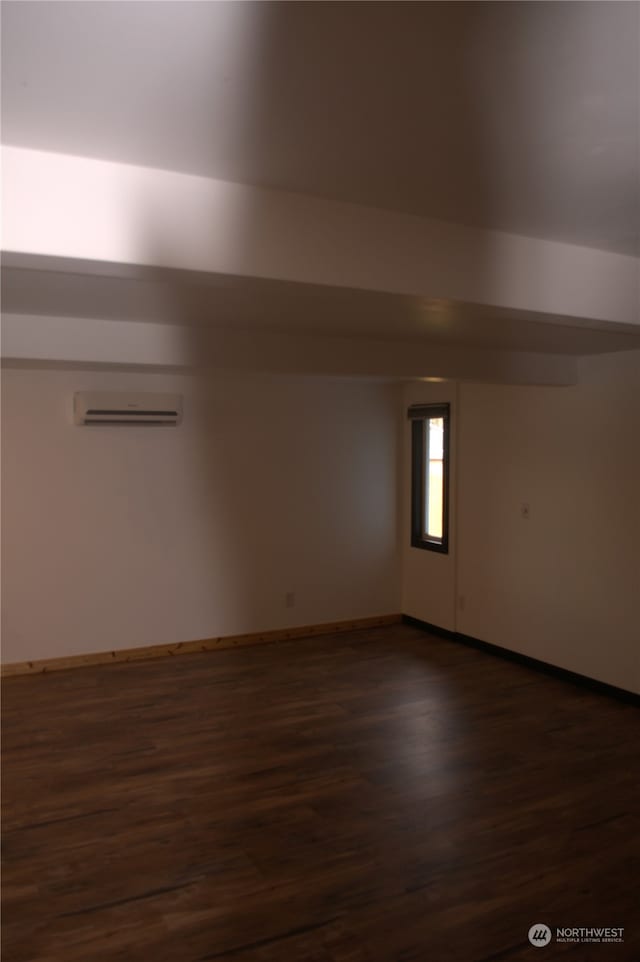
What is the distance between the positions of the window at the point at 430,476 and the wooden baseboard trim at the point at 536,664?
73cm

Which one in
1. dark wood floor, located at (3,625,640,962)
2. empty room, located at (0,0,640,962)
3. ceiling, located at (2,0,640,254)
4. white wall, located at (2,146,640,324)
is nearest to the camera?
ceiling, located at (2,0,640,254)

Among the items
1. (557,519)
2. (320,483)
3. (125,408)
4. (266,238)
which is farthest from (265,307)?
(320,483)

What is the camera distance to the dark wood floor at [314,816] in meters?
2.65

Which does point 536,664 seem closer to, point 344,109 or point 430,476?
point 430,476

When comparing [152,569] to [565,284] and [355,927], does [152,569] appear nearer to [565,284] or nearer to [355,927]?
[355,927]

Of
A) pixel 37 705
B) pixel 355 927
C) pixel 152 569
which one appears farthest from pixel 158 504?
pixel 355 927

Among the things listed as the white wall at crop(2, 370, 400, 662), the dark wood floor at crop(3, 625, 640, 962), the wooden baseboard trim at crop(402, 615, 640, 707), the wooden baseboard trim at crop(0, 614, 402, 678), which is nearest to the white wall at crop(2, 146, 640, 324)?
the dark wood floor at crop(3, 625, 640, 962)

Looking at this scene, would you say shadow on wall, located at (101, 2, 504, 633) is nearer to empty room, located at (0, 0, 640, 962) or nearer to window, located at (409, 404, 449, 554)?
empty room, located at (0, 0, 640, 962)

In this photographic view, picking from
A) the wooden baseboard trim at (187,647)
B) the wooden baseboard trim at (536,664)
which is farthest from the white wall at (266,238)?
the wooden baseboard trim at (187,647)

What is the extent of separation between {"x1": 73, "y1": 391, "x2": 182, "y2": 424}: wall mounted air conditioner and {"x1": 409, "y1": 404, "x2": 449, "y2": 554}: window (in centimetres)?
227

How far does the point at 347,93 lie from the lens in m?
1.68

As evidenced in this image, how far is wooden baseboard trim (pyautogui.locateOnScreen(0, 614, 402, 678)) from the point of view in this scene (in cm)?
557

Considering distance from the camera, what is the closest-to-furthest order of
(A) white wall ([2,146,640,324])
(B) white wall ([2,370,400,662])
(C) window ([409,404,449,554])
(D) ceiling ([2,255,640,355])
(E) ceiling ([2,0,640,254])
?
(E) ceiling ([2,0,640,254]) < (A) white wall ([2,146,640,324]) < (D) ceiling ([2,255,640,355]) < (B) white wall ([2,370,400,662]) < (C) window ([409,404,449,554])

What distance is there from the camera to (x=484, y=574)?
20.0ft
